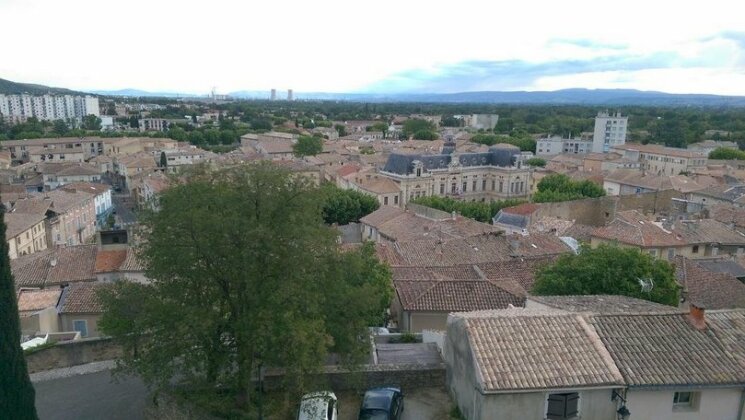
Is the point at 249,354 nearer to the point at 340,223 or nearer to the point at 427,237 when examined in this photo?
the point at 427,237

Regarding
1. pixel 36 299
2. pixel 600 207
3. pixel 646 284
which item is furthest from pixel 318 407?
pixel 600 207

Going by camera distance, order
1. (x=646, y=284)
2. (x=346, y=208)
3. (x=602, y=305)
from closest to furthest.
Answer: (x=602, y=305) < (x=646, y=284) < (x=346, y=208)

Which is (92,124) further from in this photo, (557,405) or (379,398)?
(557,405)

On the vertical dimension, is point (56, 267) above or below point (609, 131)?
below

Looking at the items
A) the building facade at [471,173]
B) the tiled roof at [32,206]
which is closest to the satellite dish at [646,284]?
the tiled roof at [32,206]

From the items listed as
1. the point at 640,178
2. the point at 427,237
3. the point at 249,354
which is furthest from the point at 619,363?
the point at 640,178

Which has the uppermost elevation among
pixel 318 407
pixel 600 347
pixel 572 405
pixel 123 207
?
pixel 600 347

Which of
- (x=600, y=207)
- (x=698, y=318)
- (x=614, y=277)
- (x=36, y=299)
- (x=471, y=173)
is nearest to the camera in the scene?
(x=698, y=318)
